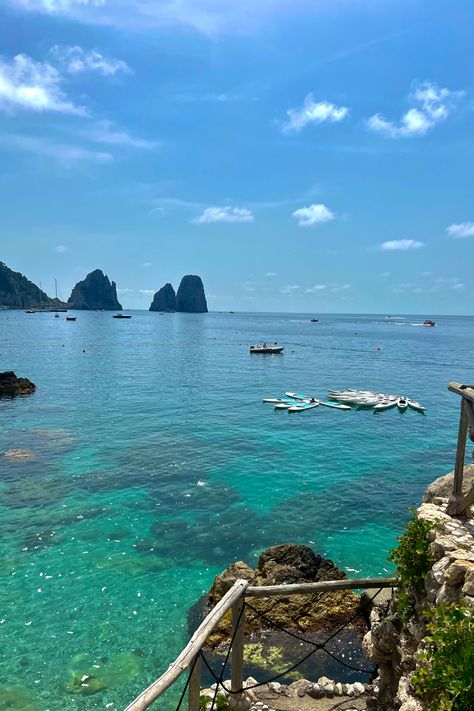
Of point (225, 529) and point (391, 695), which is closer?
point (391, 695)

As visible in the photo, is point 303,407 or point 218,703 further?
point 303,407

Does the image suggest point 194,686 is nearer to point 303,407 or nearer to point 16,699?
point 16,699

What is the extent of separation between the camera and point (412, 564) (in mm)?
7836

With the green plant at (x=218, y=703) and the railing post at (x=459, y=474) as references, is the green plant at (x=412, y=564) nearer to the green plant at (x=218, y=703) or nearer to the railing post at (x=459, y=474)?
the railing post at (x=459, y=474)

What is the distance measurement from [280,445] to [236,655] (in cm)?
2444

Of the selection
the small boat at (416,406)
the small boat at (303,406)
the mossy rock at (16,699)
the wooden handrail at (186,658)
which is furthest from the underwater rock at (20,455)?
the small boat at (416,406)

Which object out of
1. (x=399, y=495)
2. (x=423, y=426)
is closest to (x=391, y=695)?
(x=399, y=495)

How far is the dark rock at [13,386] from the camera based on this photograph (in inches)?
1852

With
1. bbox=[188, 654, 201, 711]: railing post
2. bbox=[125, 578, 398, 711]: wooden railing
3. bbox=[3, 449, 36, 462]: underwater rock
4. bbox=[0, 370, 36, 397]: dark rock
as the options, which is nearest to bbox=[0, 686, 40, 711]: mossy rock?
bbox=[125, 578, 398, 711]: wooden railing

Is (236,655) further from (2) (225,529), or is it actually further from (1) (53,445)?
(1) (53,445)

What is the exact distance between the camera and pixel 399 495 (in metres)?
23.5

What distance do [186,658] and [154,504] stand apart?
17.2m

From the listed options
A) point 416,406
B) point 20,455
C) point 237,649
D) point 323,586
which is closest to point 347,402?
point 416,406

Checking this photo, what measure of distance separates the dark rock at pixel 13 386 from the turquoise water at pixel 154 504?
2005 millimetres
